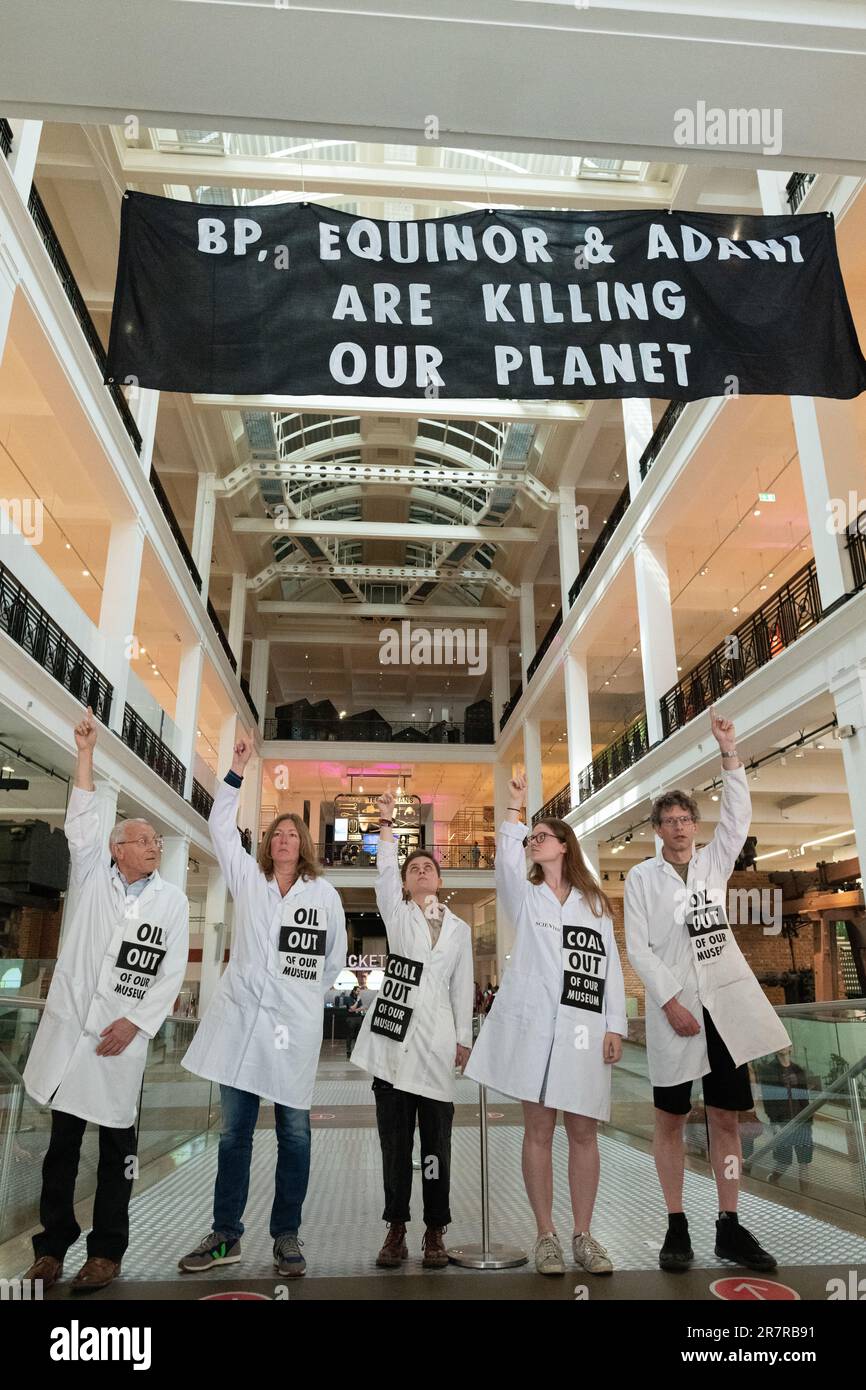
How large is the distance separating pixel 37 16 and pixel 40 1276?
3992 mm

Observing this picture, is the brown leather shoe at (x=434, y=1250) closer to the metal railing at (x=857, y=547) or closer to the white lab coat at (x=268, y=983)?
the white lab coat at (x=268, y=983)

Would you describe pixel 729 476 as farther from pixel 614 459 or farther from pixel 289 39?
pixel 289 39

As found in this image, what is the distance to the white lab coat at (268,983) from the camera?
333cm

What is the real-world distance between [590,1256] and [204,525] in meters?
18.6

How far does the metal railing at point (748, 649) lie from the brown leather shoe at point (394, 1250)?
8303mm

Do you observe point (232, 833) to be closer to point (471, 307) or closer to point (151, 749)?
point (471, 307)

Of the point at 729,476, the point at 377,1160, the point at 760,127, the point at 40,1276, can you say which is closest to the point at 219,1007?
the point at 40,1276

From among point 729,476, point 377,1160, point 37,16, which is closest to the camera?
point 37,16

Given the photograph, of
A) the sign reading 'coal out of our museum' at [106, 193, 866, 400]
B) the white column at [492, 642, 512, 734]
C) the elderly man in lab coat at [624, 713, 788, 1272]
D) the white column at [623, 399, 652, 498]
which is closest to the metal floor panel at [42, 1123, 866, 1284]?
the elderly man in lab coat at [624, 713, 788, 1272]

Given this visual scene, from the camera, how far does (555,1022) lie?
3.35 meters

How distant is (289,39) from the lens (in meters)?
2.78

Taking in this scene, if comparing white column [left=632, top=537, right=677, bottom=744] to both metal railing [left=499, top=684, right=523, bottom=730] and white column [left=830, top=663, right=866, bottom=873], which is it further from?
metal railing [left=499, top=684, right=523, bottom=730]

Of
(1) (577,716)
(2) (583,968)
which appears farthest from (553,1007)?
(1) (577,716)
